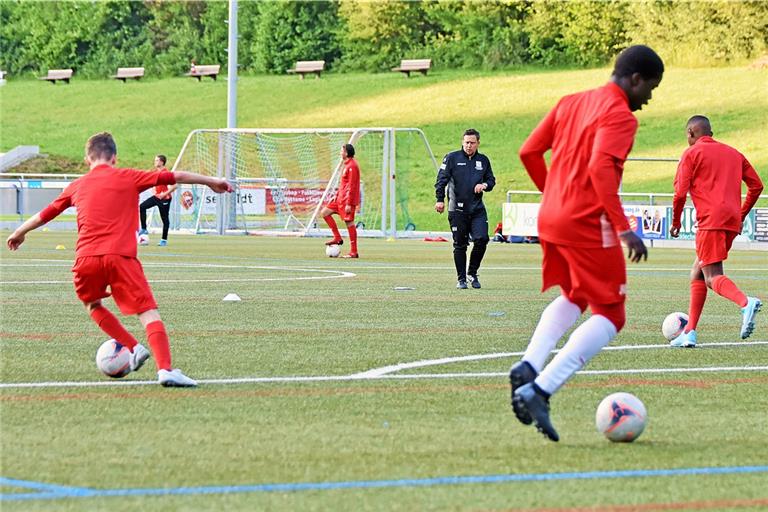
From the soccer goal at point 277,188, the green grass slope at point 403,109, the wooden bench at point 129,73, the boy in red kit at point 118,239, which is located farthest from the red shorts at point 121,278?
the wooden bench at point 129,73

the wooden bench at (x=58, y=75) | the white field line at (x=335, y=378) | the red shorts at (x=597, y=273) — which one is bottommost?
the white field line at (x=335, y=378)

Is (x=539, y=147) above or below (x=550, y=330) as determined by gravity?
above

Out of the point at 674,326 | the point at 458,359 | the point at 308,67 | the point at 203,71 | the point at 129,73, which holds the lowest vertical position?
the point at 458,359

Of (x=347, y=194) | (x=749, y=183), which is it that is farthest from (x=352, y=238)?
(x=749, y=183)

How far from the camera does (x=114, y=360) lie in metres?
8.52

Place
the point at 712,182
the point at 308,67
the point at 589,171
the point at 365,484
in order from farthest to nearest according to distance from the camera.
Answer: the point at 308,67
the point at 712,182
the point at 589,171
the point at 365,484

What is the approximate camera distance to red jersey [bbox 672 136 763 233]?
36.1ft

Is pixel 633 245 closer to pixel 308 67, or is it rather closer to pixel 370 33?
pixel 308 67

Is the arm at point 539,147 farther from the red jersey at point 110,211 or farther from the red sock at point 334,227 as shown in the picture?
the red sock at point 334,227

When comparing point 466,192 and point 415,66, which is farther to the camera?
point 415,66

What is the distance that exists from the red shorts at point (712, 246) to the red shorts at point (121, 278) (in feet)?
→ 15.4

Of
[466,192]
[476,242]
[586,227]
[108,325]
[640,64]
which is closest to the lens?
[586,227]

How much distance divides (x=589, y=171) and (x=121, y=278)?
296 cm

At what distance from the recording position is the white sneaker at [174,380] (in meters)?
8.12
